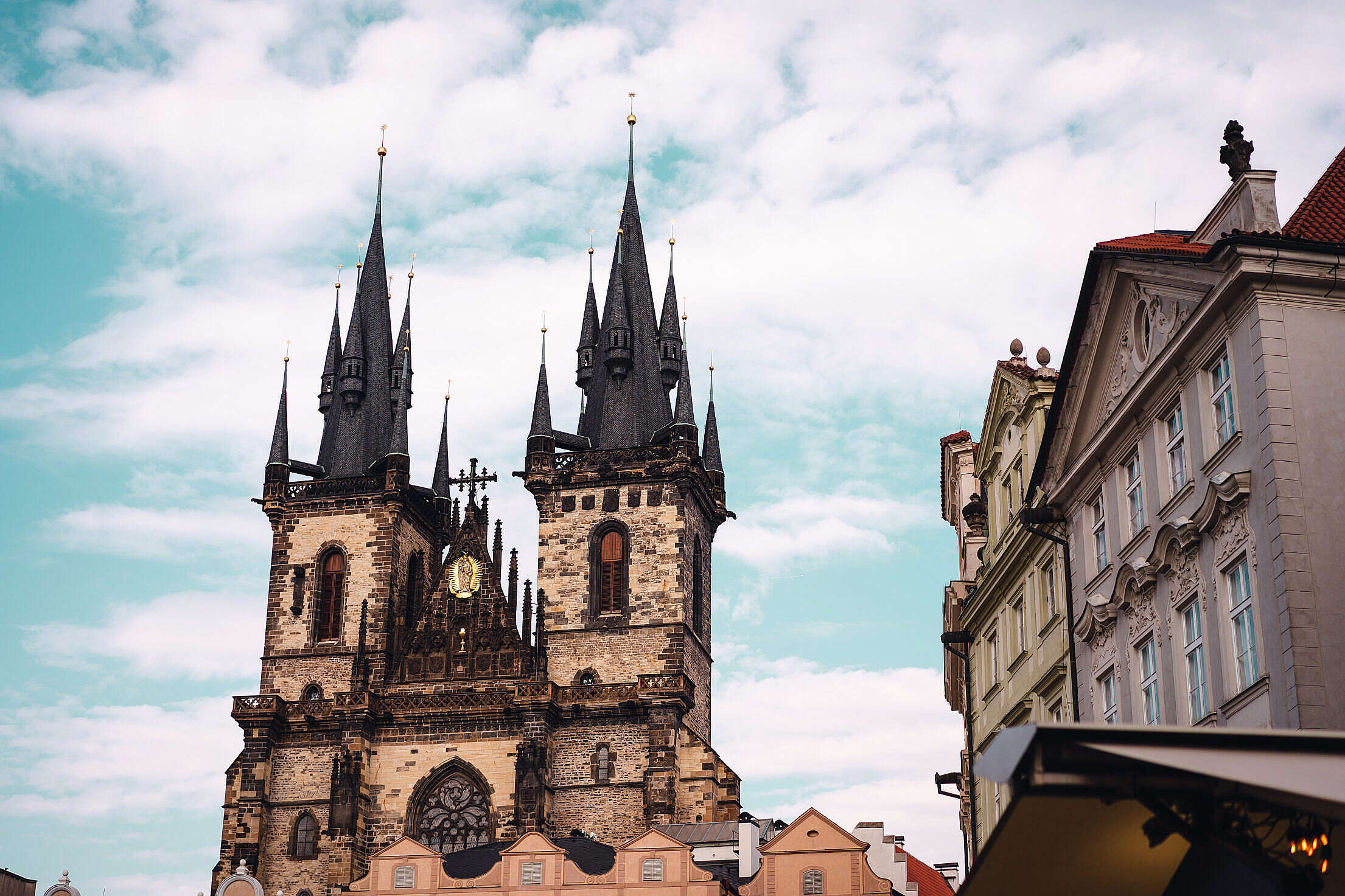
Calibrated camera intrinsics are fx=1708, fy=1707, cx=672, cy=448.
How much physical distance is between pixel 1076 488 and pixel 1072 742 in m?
11.7

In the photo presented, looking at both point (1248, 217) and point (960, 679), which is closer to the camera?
point (1248, 217)

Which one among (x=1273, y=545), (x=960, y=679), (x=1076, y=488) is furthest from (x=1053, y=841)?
(x=960, y=679)

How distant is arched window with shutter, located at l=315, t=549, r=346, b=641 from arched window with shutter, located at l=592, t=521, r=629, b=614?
342 inches

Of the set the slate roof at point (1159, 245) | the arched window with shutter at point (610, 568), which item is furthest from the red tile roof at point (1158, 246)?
the arched window with shutter at point (610, 568)

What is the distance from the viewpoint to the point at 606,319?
5975cm

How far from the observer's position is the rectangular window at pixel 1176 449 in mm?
17062

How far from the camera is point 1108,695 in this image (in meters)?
19.4

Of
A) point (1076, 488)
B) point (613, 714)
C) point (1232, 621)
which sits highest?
point (613, 714)

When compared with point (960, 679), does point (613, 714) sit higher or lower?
higher

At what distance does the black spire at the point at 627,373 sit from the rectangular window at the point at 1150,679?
128 ft

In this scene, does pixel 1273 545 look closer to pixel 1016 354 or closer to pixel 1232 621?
pixel 1232 621

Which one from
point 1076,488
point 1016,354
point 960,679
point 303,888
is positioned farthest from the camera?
point 303,888

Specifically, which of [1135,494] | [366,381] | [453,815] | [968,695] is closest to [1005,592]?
[968,695]

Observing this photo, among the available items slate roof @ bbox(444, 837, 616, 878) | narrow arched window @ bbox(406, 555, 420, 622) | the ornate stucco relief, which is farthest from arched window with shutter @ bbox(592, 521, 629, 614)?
the ornate stucco relief
